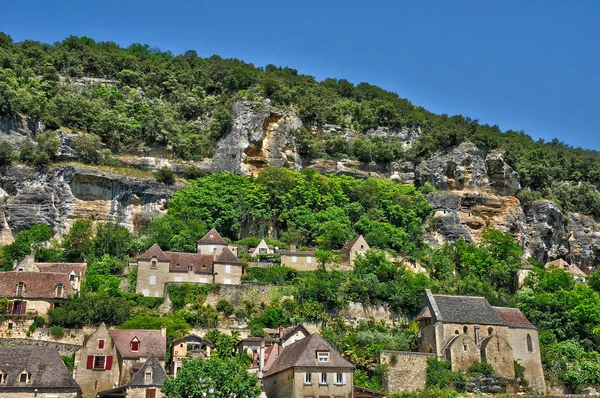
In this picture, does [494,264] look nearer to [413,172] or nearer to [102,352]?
[413,172]

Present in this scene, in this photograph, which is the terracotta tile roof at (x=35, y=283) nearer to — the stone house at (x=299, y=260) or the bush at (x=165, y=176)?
the stone house at (x=299, y=260)

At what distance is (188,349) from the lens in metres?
47.3

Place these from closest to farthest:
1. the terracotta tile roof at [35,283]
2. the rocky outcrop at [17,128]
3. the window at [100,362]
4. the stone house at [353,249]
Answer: the window at [100,362] → the terracotta tile roof at [35,283] → the stone house at [353,249] → the rocky outcrop at [17,128]

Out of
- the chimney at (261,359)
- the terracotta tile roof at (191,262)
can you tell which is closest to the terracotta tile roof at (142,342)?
the chimney at (261,359)

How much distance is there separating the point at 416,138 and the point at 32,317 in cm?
6184

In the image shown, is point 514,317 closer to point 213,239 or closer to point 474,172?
point 213,239

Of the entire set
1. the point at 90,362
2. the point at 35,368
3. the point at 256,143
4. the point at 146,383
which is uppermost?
the point at 256,143

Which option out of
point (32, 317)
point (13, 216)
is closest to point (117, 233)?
point (13, 216)

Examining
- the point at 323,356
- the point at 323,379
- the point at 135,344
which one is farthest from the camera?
the point at 135,344

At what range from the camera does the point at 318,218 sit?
2881 inches

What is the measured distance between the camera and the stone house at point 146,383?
3978 centimetres

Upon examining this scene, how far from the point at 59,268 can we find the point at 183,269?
34.0 ft

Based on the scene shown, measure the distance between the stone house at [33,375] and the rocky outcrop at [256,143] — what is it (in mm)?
41296

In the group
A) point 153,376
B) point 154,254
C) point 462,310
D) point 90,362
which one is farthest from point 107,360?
point 462,310
